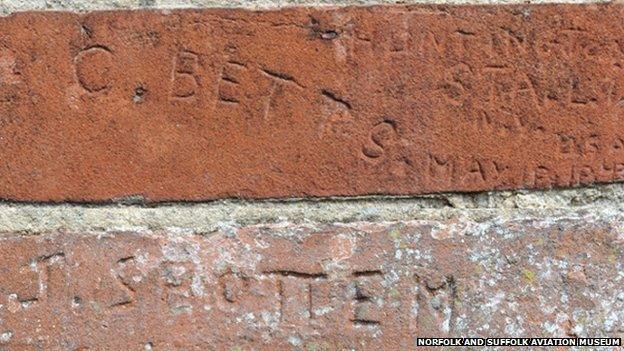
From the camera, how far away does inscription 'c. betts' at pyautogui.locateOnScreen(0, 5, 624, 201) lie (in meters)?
0.65

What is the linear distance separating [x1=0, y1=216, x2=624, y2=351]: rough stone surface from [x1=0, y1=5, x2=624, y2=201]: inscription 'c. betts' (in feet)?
0.14

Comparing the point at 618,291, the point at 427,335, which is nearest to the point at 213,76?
the point at 427,335

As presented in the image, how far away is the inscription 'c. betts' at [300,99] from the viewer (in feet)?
2.15

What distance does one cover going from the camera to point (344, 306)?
2.24 ft

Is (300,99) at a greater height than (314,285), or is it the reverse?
(300,99)

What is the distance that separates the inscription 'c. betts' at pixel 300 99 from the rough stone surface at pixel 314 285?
4cm

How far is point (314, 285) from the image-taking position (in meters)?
0.68

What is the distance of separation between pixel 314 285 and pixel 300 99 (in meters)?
0.16
